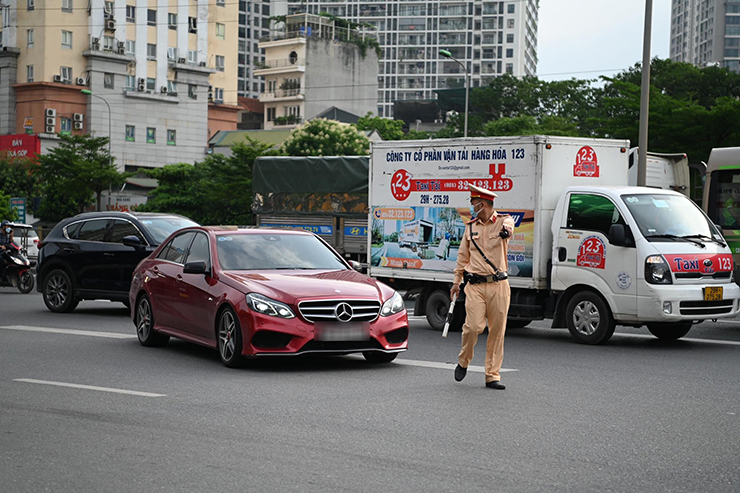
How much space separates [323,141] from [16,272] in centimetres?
4397

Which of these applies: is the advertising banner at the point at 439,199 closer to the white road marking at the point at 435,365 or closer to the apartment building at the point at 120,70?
the white road marking at the point at 435,365

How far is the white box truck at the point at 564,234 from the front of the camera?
12.9 meters

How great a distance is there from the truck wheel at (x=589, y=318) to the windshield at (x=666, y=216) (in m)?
1.12

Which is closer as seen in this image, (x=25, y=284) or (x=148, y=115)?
(x=25, y=284)

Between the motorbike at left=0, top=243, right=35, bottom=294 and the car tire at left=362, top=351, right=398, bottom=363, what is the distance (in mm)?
Answer: 13935

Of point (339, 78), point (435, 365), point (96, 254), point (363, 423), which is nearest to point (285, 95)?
point (339, 78)

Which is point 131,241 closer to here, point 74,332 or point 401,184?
point 74,332

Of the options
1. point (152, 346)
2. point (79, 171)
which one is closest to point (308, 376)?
point (152, 346)

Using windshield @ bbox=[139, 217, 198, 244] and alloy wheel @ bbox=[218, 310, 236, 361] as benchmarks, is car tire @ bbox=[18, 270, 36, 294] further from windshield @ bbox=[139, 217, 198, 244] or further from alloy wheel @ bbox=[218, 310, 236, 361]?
alloy wheel @ bbox=[218, 310, 236, 361]

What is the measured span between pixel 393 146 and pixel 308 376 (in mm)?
7057

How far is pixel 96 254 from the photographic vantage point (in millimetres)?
16969

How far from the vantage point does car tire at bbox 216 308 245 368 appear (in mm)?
10070

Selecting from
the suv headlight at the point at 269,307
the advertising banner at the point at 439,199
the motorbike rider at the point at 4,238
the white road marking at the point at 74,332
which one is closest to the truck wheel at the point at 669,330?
the advertising banner at the point at 439,199

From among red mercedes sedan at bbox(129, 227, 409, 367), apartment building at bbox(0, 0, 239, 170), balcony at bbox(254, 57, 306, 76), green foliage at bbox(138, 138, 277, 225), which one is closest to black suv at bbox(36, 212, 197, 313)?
red mercedes sedan at bbox(129, 227, 409, 367)
